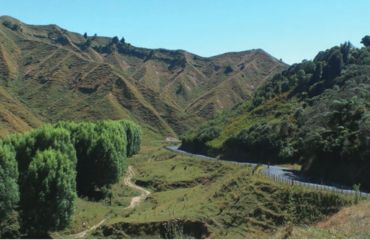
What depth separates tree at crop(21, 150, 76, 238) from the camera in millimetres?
53469

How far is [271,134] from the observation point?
9731cm

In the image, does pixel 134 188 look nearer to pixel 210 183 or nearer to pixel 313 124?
pixel 210 183

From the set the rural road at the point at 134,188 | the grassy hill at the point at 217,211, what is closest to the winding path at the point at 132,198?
the rural road at the point at 134,188

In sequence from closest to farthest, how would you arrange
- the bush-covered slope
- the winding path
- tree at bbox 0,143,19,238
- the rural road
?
1. tree at bbox 0,143,19,238
2. the winding path
3. the bush-covered slope
4. the rural road

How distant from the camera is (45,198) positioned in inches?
2106

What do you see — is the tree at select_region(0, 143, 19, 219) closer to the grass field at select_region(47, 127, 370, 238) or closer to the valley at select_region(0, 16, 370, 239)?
the valley at select_region(0, 16, 370, 239)

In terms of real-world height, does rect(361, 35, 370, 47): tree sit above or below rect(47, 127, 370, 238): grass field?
above

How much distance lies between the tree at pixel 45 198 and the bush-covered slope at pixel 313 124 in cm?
3429

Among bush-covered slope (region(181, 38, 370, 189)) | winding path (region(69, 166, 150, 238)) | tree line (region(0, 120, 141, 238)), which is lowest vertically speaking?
winding path (region(69, 166, 150, 238))

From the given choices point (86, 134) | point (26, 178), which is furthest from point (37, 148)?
point (86, 134)

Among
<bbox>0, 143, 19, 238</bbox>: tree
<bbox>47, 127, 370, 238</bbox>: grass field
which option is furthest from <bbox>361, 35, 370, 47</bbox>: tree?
<bbox>0, 143, 19, 238</bbox>: tree

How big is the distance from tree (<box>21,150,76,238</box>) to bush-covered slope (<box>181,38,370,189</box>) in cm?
3429

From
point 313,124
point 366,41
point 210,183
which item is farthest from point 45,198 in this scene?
point 366,41

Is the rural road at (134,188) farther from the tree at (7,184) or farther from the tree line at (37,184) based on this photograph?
the tree at (7,184)
